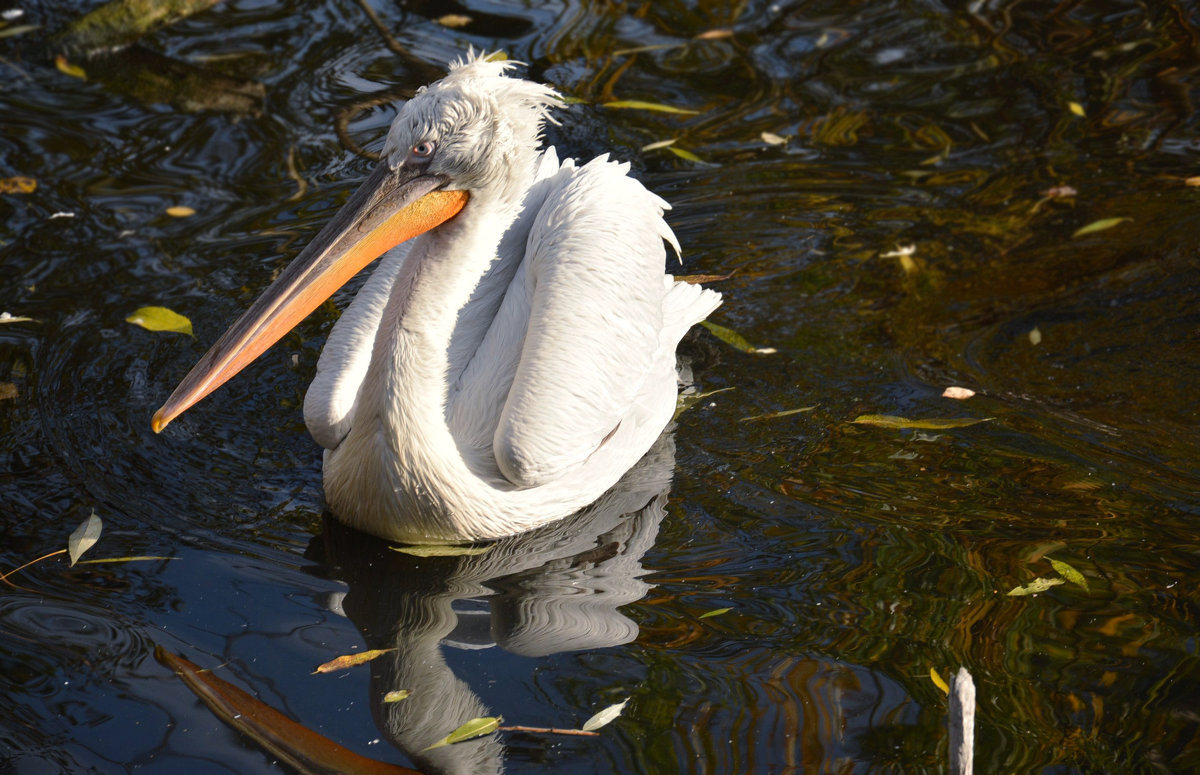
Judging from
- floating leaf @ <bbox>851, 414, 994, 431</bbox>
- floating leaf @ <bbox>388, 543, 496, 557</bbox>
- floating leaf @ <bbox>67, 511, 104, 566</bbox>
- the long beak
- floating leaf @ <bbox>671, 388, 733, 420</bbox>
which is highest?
the long beak

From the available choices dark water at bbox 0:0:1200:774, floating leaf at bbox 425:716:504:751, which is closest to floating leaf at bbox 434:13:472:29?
dark water at bbox 0:0:1200:774

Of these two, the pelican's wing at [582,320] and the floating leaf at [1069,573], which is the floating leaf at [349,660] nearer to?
the pelican's wing at [582,320]

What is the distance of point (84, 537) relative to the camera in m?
3.43

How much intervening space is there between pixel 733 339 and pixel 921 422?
2.53 feet

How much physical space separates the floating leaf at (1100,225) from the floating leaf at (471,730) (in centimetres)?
322

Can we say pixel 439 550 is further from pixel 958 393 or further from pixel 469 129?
pixel 958 393

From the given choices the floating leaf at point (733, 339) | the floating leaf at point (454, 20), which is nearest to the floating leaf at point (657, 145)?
the floating leaf at point (733, 339)

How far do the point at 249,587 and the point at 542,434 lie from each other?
2.85 feet

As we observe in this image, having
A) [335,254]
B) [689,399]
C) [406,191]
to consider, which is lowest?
[689,399]

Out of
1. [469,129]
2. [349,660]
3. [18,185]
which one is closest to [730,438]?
[469,129]

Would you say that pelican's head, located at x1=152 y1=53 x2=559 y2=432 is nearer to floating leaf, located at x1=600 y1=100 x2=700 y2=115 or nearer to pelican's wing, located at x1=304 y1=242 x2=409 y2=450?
pelican's wing, located at x1=304 y1=242 x2=409 y2=450

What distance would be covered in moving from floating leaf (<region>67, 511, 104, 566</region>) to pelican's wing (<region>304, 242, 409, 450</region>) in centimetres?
64

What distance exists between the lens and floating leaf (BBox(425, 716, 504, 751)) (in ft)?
9.11

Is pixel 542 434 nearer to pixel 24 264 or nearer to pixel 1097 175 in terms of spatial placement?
pixel 24 264
